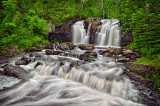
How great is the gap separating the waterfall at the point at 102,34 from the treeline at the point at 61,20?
2.32 meters

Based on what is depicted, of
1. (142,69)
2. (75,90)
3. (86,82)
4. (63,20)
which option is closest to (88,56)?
(86,82)

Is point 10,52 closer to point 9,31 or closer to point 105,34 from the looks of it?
point 9,31

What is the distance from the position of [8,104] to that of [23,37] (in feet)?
36.4

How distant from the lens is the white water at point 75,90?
5.39 m

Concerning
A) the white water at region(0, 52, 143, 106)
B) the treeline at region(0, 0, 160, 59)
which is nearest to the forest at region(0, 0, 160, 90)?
the treeline at region(0, 0, 160, 59)

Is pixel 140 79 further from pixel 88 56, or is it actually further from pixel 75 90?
pixel 88 56

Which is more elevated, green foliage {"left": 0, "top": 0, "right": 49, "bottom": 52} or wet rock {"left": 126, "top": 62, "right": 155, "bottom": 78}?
green foliage {"left": 0, "top": 0, "right": 49, "bottom": 52}

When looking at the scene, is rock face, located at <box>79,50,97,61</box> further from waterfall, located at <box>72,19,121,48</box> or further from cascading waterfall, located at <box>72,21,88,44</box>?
cascading waterfall, located at <box>72,21,88,44</box>

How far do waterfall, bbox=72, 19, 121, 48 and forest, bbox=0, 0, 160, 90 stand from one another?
182 centimetres

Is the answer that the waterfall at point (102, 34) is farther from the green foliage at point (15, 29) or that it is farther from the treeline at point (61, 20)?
the green foliage at point (15, 29)

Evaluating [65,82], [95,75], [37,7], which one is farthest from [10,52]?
[37,7]

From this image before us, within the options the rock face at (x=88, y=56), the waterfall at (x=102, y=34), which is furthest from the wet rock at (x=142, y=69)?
the waterfall at (x=102, y=34)

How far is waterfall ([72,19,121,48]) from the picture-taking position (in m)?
19.6

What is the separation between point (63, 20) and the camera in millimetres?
23750
